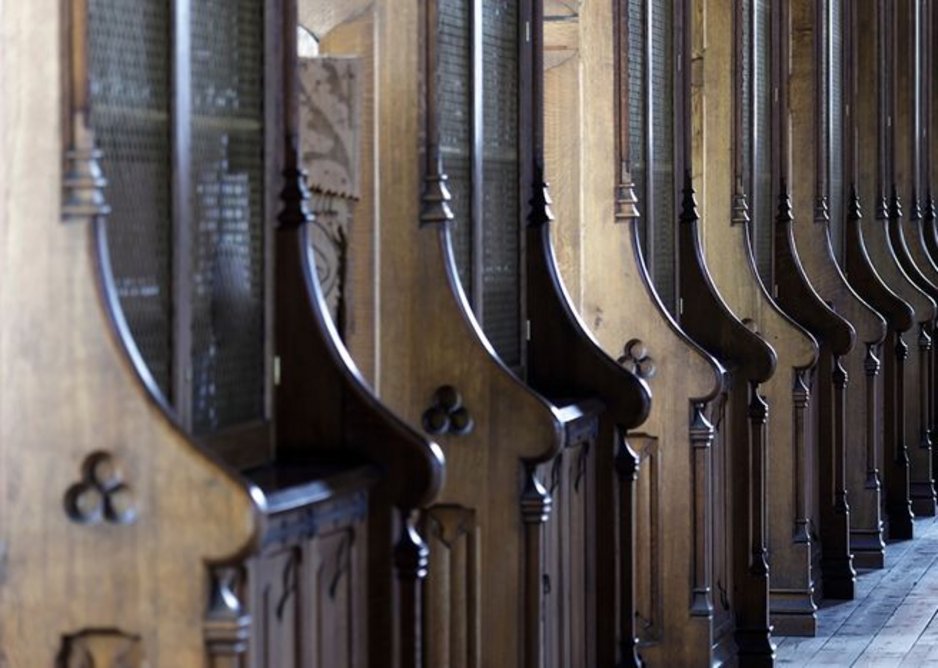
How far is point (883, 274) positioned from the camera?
34.8 feet

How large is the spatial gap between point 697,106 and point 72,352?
4.88 meters

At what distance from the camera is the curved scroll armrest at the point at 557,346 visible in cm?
500

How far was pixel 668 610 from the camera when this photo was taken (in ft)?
20.1

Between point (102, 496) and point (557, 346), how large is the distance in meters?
2.45

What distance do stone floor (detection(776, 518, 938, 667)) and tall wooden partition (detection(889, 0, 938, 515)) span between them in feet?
5.35

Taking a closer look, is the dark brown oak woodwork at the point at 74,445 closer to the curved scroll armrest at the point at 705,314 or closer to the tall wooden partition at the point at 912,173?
the curved scroll armrest at the point at 705,314

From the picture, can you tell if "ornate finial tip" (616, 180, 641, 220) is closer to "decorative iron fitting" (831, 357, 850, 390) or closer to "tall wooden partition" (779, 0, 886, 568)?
"tall wooden partition" (779, 0, 886, 568)

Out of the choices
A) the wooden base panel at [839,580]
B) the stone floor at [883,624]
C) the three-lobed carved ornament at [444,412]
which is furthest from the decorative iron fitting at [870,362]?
the three-lobed carved ornament at [444,412]

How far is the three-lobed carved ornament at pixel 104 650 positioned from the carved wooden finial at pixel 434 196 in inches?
65.2

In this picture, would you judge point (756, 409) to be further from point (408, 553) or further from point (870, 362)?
point (408, 553)

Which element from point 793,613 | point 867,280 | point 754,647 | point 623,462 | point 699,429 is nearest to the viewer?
point 623,462

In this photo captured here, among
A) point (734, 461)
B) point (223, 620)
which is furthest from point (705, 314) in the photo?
point (223, 620)

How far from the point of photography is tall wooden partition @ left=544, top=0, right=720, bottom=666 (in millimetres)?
5871

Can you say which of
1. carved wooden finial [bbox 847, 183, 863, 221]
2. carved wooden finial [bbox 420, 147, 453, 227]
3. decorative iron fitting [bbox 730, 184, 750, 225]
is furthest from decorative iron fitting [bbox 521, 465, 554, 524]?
carved wooden finial [bbox 847, 183, 863, 221]
